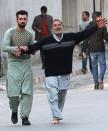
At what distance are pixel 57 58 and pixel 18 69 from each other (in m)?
0.62

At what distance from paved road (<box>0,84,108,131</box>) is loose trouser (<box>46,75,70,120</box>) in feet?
0.82

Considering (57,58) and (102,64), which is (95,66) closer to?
(102,64)

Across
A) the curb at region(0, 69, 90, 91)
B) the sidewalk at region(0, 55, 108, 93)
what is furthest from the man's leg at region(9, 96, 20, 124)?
the curb at region(0, 69, 90, 91)

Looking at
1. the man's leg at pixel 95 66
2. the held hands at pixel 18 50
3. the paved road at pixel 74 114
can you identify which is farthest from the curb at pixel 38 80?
the held hands at pixel 18 50

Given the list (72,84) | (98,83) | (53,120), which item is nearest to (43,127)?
(53,120)

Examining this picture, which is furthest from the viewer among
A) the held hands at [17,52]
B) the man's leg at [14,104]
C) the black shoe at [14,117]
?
the black shoe at [14,117]

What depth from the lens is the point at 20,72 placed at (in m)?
11.3

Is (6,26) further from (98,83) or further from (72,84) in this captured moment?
(98,83)

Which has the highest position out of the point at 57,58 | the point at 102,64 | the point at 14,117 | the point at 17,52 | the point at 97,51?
the point at 17,52

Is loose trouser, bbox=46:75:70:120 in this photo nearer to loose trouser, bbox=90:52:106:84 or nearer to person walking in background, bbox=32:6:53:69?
loose trouser, bbox=90:52:106:84

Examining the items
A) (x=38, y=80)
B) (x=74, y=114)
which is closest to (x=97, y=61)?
(x=38, y=80)

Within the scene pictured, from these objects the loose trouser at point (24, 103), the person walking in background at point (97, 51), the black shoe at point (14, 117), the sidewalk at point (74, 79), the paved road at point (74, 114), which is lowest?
the sidewalk at point (74, 79)

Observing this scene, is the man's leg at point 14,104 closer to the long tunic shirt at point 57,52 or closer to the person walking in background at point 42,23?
the long tunic shirt at point 57,52

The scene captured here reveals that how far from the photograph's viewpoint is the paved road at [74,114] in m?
11.2
